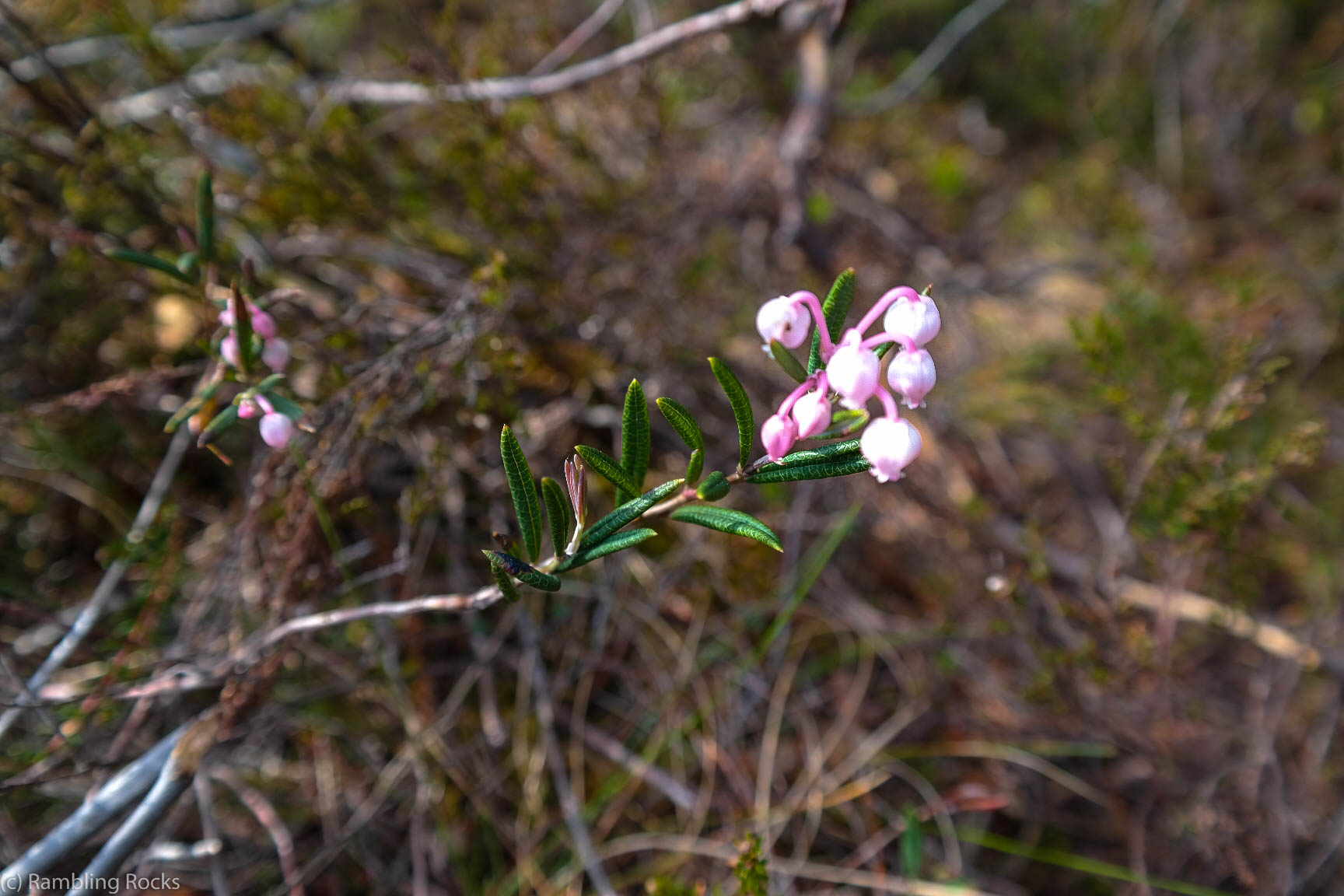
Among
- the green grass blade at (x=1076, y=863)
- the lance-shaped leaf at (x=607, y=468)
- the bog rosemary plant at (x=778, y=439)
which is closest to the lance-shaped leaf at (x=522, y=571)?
the bog rosemary plant at (x=778, y=439)

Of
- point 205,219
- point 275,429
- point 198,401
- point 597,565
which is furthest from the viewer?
point 597,565

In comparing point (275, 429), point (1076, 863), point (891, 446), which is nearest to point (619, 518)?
point (891, 446)

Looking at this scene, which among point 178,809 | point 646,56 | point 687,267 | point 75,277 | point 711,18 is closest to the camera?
point 178,809

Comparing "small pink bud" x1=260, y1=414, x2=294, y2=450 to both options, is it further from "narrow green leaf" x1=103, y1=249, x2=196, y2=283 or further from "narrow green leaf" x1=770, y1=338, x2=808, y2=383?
"narrow green leaf" x1=770, y1=338, x2=808, y2=383

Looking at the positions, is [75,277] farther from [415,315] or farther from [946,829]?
[946,829]

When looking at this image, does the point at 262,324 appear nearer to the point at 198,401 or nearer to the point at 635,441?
the point at 198,401

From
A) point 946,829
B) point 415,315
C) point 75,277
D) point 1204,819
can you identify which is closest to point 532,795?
point 946,829

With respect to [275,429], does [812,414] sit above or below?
below
